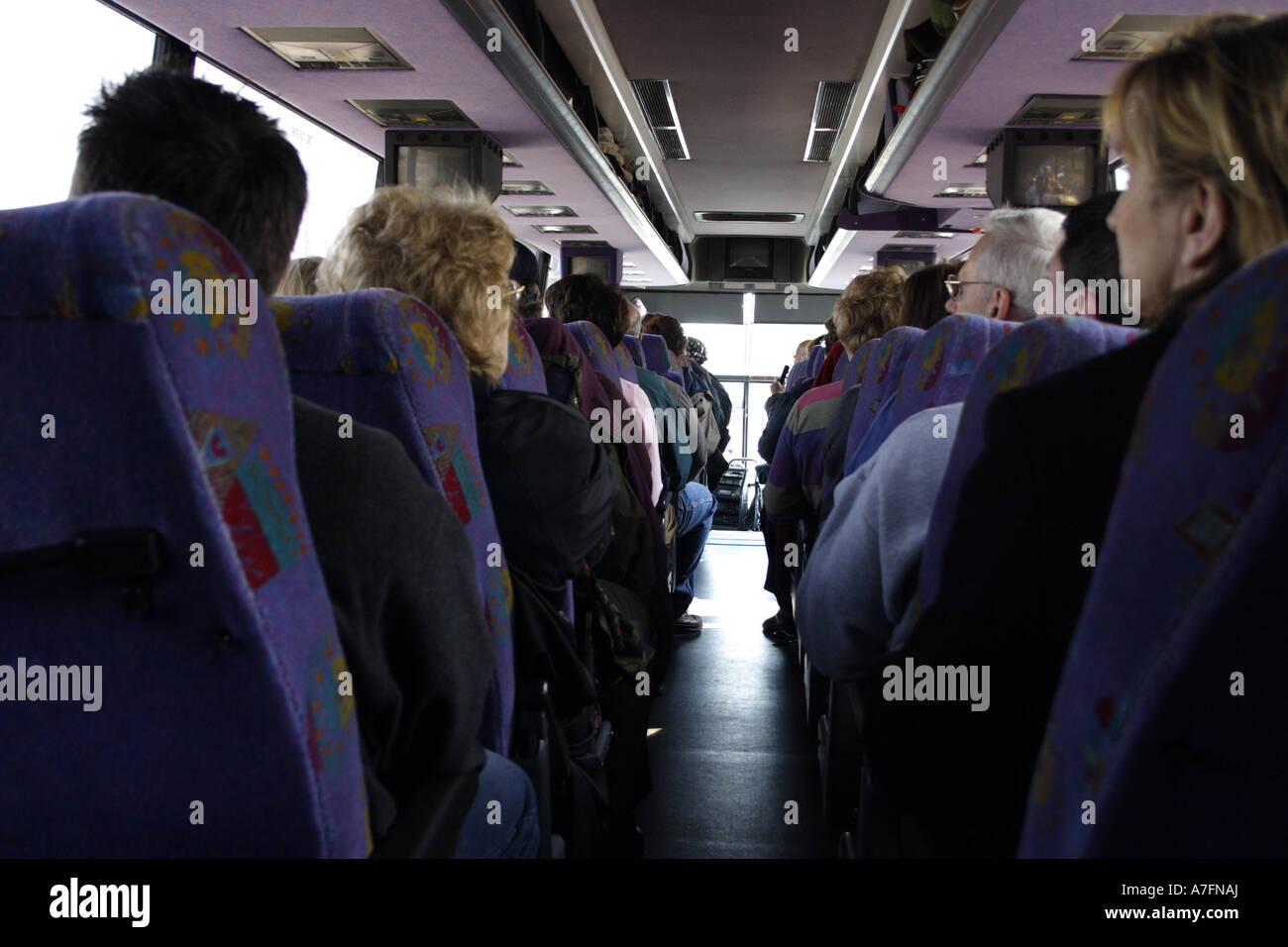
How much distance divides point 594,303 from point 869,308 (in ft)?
3.13

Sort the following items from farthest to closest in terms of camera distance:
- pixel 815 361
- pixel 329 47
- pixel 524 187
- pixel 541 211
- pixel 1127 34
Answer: pixel 541 211 → pixel 524 187 → pixel 815 361 → pixel 329 47 → pixel 1127 34

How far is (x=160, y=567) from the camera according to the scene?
0.67 m

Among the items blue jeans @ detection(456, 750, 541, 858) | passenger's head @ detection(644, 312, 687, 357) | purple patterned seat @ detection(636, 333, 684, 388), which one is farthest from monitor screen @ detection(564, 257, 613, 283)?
blue jeans @ detection(456, 750, 541, 858)

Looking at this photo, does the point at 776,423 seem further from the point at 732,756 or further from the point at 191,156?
the point at 191,156

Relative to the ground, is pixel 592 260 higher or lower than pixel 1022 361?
higher

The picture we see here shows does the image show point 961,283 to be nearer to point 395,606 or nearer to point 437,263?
point 437,263

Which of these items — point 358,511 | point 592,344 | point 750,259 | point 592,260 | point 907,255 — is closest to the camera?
point 358,511

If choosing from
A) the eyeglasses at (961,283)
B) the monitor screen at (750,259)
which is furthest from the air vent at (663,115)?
the monitor screen at (750,259)

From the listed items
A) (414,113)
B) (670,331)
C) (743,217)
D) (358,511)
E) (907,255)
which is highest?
(743,217)

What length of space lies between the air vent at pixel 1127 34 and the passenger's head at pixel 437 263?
2.71 meters

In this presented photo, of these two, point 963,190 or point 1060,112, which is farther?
point 963,190

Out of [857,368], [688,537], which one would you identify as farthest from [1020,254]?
[688,537]
